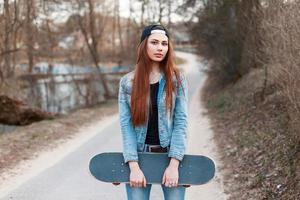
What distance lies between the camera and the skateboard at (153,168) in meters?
3.15

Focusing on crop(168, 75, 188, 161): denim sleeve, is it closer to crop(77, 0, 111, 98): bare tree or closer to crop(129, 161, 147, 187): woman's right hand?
crop(129, 161, 147, 187): woman's right hand

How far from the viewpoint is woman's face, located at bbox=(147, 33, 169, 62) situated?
318 centimetres

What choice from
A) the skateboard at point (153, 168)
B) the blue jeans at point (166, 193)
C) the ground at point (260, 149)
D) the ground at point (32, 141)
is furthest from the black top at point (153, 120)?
the ground at point (32, 141)

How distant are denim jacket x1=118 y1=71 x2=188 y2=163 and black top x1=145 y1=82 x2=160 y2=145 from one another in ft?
0.08

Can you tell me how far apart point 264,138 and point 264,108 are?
316 centimetres

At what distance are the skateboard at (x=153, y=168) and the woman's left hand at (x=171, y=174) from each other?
44 mm

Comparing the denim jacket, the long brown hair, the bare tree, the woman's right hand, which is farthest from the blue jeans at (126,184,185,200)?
the bare tree

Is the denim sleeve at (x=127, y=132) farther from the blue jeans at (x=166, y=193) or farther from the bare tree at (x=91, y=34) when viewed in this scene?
the bare tree at (x=91, y=34)

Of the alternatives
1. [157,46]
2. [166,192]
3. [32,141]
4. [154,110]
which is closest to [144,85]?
[154,110]

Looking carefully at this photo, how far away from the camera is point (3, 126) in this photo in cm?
1697

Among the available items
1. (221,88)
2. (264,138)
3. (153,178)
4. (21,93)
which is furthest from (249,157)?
(21,93)

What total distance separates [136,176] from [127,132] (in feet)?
1.02

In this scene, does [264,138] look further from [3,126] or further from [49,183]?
[3,126]

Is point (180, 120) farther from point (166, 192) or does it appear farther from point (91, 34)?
point (91, 34)
